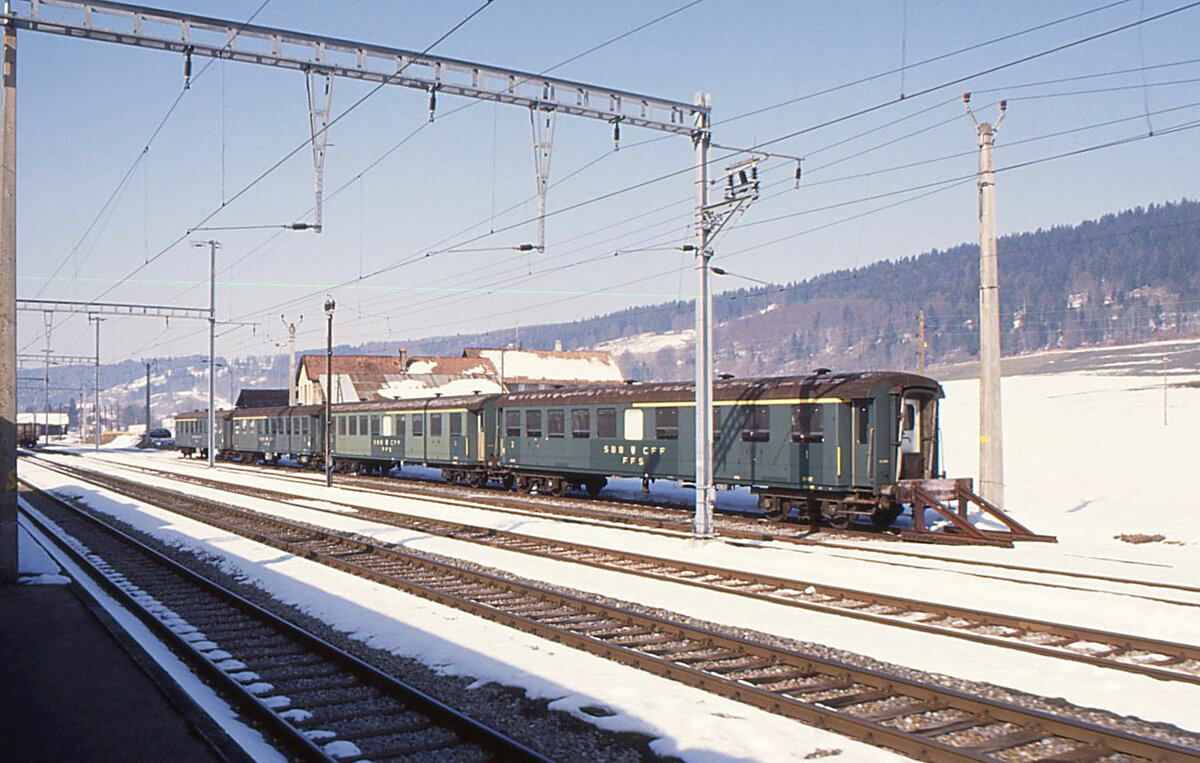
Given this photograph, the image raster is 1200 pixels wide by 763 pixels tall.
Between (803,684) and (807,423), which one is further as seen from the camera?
(807,423)

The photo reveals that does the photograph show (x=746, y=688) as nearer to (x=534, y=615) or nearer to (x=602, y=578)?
(x=534, y=615)

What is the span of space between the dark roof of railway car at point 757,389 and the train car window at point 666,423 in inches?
11.5

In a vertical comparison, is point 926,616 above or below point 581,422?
below

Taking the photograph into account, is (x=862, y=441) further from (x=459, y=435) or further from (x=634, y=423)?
(x=459, y=435)

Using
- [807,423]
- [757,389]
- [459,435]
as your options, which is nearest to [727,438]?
[757,389]

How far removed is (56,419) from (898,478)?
165 metres

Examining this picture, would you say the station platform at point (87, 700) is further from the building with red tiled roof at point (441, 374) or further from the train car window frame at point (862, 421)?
the building with red tiled roof at point (441, 374)

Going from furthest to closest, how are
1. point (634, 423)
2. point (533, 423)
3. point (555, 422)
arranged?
point (533, 423), point (555, 422), point (634, 423)

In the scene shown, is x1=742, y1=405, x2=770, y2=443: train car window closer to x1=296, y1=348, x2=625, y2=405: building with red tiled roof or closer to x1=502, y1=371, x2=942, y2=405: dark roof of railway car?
x1=502, y1=371, x2=942, y2=405: dark roof of railway car

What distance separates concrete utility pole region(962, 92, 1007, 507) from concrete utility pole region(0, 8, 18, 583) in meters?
18.6

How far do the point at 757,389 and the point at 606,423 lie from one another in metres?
5.74

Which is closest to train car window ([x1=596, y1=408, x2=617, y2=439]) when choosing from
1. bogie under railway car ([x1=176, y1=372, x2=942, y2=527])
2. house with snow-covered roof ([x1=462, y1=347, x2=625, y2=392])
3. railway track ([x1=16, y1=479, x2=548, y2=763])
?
bogie under railway car ([x1=176, y1=372, x2=942, y2=527])

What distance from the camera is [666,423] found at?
24.3 meters

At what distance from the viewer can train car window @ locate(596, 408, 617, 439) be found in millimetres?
26188
